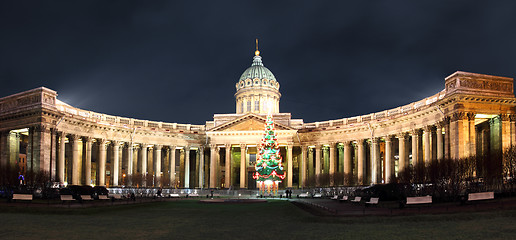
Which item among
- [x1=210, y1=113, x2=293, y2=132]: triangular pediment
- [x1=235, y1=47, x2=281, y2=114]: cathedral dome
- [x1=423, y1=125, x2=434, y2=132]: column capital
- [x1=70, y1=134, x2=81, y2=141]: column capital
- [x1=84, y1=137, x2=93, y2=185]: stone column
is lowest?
[x1=84, y1=137, x2=93, y2=185]: stone column

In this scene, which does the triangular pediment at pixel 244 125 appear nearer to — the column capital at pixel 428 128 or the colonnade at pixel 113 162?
the colonnade at pixel 113 162

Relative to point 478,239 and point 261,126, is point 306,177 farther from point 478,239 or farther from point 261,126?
point 478,239

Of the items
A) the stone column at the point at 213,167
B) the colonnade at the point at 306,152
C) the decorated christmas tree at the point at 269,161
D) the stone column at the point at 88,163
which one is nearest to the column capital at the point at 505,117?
the colonnade at the point at 306,152

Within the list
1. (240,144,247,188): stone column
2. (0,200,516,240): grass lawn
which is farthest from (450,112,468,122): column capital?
(240,144,247,188): stone column

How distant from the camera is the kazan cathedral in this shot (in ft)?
169

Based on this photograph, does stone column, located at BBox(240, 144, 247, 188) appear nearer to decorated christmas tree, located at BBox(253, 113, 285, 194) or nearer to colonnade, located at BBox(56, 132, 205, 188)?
colonnade, located at BBox(56, 132, 205, 188)

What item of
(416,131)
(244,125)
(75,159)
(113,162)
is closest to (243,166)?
(244,125)

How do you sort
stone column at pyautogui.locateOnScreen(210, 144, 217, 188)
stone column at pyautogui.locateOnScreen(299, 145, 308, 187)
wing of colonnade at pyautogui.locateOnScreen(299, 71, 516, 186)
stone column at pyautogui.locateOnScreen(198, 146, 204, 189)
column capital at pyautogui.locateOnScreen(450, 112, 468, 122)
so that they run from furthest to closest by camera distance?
1. stone column at pyautogui.locateOnScreen(198, 146, 204, 189)
2. stone column at pyautogui.locateOnScreen(299, 145, 308, 187)
3. stone column at pyautogui.locateOnScreen(210, 144, 217, 188)
4. wing of colonnade at pyautogui.locateOnScreen(299, 71, 516, 186)
5. column capital at pyautogui.locateOnScreen(450, 112, 468, 122)

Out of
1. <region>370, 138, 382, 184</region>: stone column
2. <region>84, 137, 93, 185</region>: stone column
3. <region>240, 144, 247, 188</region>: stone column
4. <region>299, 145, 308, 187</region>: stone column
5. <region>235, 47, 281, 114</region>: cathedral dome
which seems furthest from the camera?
<region>235, 47, 281, 114</region>: cathedral dome

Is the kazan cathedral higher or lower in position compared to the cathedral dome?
lower

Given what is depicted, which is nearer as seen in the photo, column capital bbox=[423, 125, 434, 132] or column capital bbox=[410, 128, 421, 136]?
column capital bbox=[423, 125, 434, 132]

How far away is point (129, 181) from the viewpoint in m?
70.4

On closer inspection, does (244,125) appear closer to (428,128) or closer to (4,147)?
(428,128)

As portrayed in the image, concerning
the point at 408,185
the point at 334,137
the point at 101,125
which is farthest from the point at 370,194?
the point at 101,125
